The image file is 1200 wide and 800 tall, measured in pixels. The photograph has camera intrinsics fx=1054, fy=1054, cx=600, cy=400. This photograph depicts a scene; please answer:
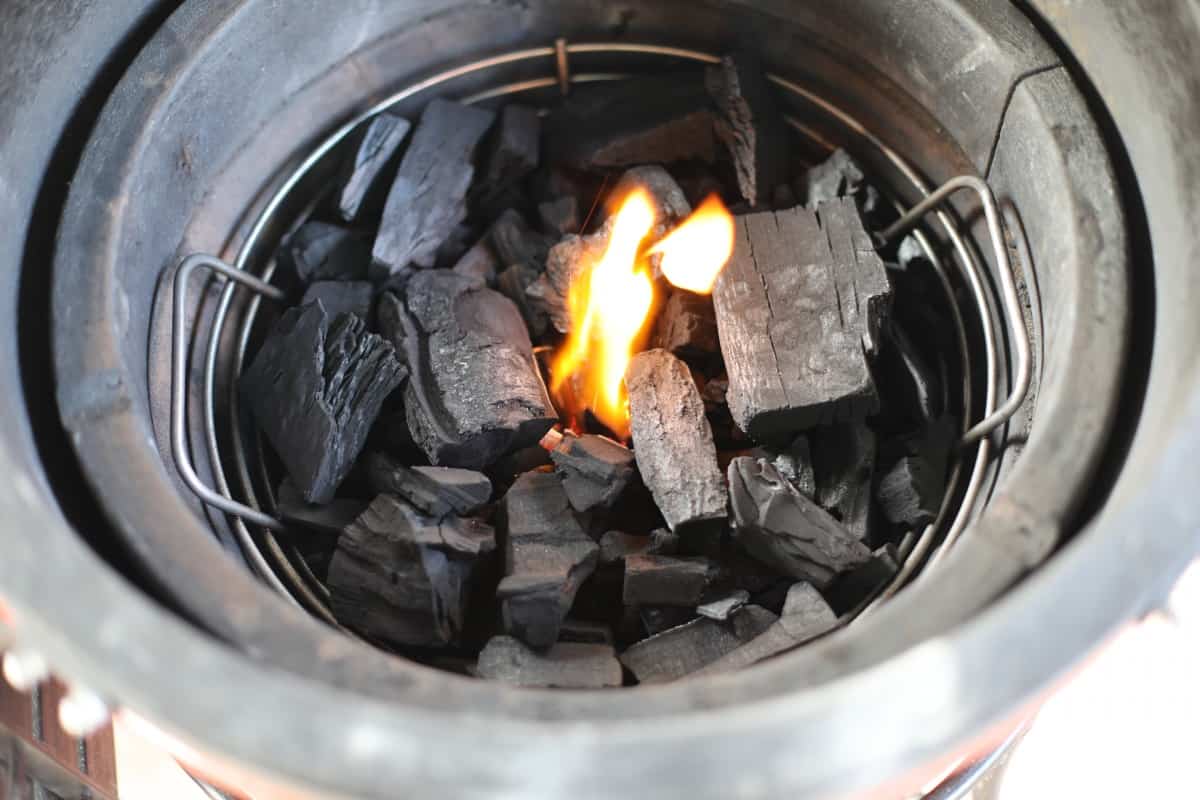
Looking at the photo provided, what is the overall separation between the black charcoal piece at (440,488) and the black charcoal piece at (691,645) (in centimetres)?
33

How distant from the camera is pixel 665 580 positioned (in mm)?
1581

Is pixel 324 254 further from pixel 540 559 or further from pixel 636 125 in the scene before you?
pixel 540 559

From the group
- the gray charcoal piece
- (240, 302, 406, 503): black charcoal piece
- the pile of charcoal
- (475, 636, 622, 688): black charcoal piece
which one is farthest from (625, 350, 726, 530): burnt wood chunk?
(240, 302, 406, 503): black charcoal piece

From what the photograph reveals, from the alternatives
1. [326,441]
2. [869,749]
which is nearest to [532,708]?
[869,749]

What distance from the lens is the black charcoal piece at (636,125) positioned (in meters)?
2.03

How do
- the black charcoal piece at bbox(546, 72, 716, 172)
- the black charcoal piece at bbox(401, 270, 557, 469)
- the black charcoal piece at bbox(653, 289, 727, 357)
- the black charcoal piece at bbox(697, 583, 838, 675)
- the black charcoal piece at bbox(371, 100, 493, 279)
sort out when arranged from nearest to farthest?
the black charcoal piece at bbox(697, 583, 838, 675) → the black charcoal piece at bbox(401, 270, 557, 469) → the black charcoal piece at bbox(653, 289, 727, 357) → the black charcoal piece at bbox(371, 100, 493, 279) → the black charcoal piece at bbox(546, 72, 716, 172)

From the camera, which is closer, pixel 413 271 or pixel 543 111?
pixel 413 271

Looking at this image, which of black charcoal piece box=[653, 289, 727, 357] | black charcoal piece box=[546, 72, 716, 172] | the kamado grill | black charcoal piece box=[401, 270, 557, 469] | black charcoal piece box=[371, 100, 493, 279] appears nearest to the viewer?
the kamado grill

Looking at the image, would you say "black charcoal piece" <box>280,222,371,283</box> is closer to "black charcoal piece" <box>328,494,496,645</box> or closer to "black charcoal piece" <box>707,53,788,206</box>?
"black charcoal piece" <box>328,494,496,645</box>

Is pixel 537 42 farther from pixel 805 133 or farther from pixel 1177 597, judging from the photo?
pixel 1177 597

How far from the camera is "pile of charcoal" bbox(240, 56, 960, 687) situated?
158 centimetres

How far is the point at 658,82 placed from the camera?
6.81 feet

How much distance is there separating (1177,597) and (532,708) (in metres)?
1.40

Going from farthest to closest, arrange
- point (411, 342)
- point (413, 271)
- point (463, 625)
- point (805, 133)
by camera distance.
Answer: point (805, 133)
point (413, 271)
point (411, 342)
point (463, 625)
